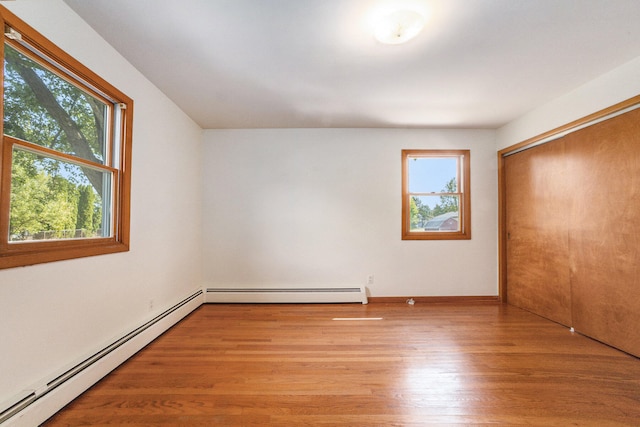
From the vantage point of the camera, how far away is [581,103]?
2.80 meters

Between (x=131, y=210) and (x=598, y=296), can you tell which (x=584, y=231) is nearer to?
(x=598, y=296)

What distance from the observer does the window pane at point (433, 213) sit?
Result: 4168 millimetres

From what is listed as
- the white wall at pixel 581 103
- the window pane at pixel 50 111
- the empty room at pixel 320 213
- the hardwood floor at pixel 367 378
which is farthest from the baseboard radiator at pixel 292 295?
the white wall at pixel 581 103

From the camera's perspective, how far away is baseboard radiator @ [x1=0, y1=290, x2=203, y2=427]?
1.45m

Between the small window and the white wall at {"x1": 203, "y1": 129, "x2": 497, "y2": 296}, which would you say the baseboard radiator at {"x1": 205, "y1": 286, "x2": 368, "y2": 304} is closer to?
the white wall at {"x1": 203, "y1": 129, "x2": 497, "y2": 296}

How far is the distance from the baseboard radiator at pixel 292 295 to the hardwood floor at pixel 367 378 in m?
0.78

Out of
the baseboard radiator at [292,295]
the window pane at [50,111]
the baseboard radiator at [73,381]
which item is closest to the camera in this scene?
the baseboard radiator at [73,381]

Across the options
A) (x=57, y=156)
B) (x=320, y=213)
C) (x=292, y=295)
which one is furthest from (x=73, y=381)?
(x=320, y=213)

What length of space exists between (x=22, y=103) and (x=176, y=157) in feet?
5.56

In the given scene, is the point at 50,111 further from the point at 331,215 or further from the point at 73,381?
the point at 331,215

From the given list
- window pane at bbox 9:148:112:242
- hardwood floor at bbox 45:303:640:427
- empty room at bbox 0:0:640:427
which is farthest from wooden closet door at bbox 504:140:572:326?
window pane at bbox 9:148:112:242

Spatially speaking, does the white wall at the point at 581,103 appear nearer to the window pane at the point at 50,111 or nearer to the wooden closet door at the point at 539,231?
the wooden closet door at the point at 539,231

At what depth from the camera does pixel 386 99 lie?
312 centimetres

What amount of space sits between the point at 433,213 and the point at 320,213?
172 cm
